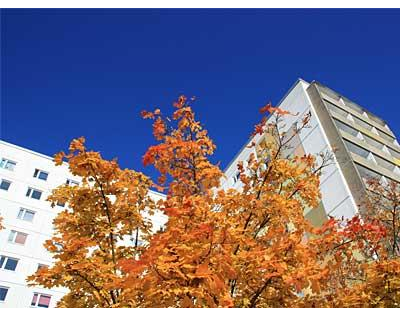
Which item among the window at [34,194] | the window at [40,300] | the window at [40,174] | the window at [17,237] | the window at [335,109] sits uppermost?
the window at [335,109]

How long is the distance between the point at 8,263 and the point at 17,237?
2180 mm

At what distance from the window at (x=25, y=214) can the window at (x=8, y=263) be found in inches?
138

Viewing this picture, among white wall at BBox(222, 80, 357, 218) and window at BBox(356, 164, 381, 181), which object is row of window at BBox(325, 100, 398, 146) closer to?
white wall at BBox(222, 80, 357, 218)

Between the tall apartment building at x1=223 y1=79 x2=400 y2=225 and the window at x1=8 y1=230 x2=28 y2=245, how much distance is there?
18.3 m

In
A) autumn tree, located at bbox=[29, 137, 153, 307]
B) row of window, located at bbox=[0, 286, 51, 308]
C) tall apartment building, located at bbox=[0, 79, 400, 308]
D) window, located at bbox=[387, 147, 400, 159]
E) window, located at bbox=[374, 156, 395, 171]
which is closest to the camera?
autumn tree, located at bbox=[29, 137, 153, 307]

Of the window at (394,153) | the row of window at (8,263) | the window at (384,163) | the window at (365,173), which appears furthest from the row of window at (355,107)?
the row of window at (8,263)

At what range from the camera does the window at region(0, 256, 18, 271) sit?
23400 millimetres

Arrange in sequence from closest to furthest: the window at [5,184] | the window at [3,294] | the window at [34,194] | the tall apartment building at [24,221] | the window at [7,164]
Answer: the window at [3,294] < the tall apartment building at [24,221] < the window at [5,184] < the window at [34,194] < the window at [7,164]

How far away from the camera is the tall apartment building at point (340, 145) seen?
62.0 feet

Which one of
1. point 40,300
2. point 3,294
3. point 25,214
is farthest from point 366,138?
point 3,294

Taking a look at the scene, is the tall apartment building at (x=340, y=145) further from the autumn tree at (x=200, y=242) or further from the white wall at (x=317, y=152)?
the autumn tree at (x=200, y=242)

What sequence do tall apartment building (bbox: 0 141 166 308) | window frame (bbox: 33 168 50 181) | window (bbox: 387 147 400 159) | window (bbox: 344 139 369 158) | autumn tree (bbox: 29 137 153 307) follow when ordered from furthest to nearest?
window frame (bbox: 33 168 50 181), window (bbox: 387 147 400 159), tall apartment building (bbox: 0 141 166 308), window (bbox: 344 139 369 158), autumn tree (bbox: 29 137 153 307)

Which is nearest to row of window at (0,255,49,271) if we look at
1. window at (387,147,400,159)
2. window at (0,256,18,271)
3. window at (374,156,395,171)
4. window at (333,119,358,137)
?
window at (0,256,18,271)
